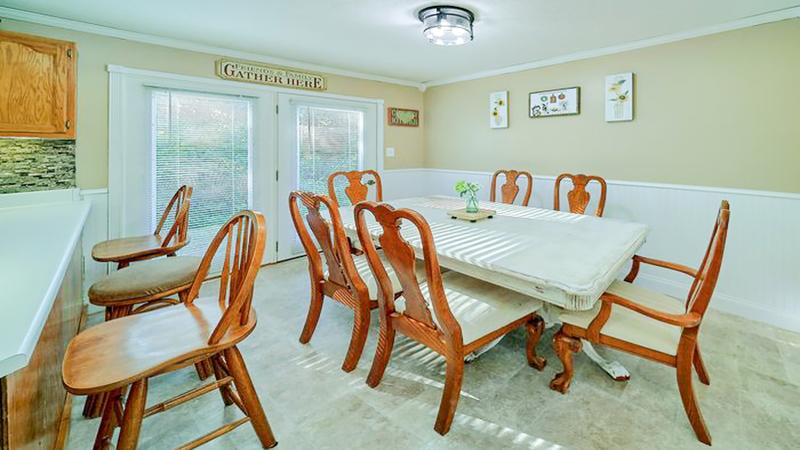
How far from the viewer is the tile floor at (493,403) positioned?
1596mm

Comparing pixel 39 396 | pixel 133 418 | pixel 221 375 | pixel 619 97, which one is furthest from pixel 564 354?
pixel 619 97

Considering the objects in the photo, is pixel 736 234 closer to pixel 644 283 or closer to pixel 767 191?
pixel 767 191

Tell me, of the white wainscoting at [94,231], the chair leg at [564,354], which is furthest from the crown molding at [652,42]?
the white wainscoting at [94,231]

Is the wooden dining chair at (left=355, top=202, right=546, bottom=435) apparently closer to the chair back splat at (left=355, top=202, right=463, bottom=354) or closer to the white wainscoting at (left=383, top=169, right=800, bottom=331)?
the chair back splat at (left=355, top=202, right=463, bottom=354)

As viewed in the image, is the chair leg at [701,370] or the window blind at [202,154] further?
the window blind at [202,154]

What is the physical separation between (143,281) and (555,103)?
12.2 ft

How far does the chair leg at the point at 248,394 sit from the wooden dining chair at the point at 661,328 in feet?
4.34

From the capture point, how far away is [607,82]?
3.48 meters

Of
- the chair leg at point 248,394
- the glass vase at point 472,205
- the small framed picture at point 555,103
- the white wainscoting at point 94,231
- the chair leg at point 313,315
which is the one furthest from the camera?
the small framed picture at point 555,103

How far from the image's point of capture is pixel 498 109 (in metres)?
4.38

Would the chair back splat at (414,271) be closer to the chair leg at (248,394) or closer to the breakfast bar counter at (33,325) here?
the chair leg at (248,394)

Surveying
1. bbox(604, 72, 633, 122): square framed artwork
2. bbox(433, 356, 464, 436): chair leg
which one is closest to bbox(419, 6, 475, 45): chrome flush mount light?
bbox(604, 72, 633, 122): square framed artwork

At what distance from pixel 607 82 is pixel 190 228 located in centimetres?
395

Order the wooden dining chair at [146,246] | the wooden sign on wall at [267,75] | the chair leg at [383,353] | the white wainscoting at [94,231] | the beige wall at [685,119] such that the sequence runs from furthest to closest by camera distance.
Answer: the wooden sign on wall at [267,75], the white wainscoting at [94,231], the beige wall at [685,119], the wooden dining chair at [146,246], the chair leg at [383,353]
